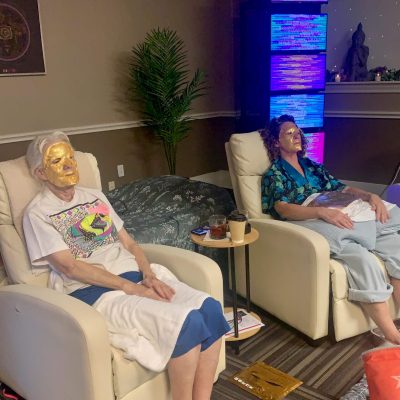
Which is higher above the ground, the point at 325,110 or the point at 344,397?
the point at 325,110

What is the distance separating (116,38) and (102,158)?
1.04 meters

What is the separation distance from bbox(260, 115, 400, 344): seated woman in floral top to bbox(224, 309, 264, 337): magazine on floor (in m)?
0.49

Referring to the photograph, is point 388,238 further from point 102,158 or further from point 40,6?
point 40,6

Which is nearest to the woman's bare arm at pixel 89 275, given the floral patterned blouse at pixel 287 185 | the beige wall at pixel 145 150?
the floral patterned blouse at pixel 287 185

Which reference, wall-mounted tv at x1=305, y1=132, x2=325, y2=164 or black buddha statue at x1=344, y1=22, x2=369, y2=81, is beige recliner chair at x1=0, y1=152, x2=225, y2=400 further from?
black buddha statue at x1=344, y1=22, x2=369, y2=81

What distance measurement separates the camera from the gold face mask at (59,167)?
1.83 meters

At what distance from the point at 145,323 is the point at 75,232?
474 mm

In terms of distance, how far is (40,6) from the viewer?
3586 millimetres

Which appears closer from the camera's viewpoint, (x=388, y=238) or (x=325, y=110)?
(x=388, y=238)

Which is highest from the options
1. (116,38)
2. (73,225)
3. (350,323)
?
(116,38)

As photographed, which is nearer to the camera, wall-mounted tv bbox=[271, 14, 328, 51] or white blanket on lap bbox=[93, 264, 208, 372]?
white blanket on lap bbox=[93, 264, 208, 372]

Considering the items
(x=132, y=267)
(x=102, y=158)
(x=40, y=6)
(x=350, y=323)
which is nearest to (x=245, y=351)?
(x=350, y=323)

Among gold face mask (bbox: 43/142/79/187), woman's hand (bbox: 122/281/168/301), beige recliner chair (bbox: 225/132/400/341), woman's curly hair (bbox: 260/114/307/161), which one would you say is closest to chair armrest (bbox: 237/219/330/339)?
beige recliner chair (bbox: 225/132/400/341)

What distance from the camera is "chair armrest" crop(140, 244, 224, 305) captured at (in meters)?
1.83
